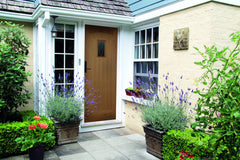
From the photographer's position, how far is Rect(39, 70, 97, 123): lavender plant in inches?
195

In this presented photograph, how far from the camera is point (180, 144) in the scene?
381cm

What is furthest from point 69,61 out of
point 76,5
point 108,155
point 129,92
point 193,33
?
point 193,33

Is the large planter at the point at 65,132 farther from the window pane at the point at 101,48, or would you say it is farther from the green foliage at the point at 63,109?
the window pane at the point at 101,48

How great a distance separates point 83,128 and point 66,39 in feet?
7.50

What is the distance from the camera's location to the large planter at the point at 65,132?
16.3 feet

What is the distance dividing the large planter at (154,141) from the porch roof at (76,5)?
125 inches

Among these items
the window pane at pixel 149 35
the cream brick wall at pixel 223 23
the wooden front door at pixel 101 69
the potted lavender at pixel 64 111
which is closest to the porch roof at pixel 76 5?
the wooden front door at pixel 101 69

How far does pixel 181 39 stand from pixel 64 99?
9.15 feet

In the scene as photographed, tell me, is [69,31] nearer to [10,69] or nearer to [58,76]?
[58,76]

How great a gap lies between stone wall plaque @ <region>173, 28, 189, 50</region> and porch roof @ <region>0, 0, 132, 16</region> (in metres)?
1.86

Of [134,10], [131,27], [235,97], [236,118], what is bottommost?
[236,118]

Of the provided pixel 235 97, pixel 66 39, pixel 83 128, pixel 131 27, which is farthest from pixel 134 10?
pixel 235 97

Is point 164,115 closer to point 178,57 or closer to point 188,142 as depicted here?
point 188,142

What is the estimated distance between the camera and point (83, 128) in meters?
5.93
